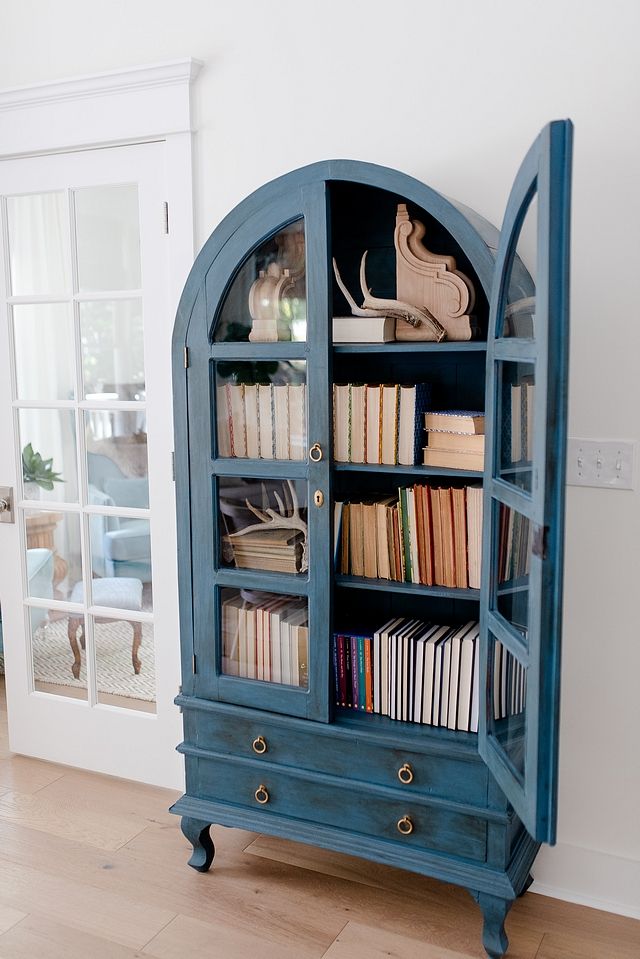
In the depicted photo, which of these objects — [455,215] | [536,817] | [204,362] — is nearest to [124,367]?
[204,362]

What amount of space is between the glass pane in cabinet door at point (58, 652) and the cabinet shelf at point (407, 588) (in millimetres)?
1189

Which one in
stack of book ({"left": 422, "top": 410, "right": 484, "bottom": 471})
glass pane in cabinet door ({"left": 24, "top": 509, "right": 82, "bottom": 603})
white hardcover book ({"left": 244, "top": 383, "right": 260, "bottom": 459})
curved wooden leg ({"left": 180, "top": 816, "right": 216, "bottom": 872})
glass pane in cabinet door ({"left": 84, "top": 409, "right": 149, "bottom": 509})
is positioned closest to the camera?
stack of book ({"left": 422, "top": 410, "right": 484, "bottom": 471})

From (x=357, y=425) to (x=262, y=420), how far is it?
0.83 feet

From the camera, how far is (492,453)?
1.85 metres

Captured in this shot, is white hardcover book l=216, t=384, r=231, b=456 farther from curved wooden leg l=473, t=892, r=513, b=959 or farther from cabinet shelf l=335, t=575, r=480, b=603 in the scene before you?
curved wooden leg l=473, t=892, r=513, b=959

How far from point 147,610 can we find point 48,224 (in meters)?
1.29

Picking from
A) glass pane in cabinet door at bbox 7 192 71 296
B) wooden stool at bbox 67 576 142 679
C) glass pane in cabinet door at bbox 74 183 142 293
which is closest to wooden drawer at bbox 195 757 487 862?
wooden stool at bbox 67 576 142 679

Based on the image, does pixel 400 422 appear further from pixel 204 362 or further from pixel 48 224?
pixel 48 224

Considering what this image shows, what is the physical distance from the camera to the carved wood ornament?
1980 millimetres

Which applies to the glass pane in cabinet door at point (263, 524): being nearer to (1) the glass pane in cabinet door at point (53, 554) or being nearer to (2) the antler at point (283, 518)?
(2) the antler at point (283, 518)

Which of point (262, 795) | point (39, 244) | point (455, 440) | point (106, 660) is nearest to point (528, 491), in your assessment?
point (455, 440)

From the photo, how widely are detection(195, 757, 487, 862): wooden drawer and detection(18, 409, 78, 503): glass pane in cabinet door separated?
1.05m

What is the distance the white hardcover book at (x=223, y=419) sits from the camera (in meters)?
2.21

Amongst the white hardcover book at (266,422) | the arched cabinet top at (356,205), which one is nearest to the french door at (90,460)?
the arched cabinet top at (356,205)
